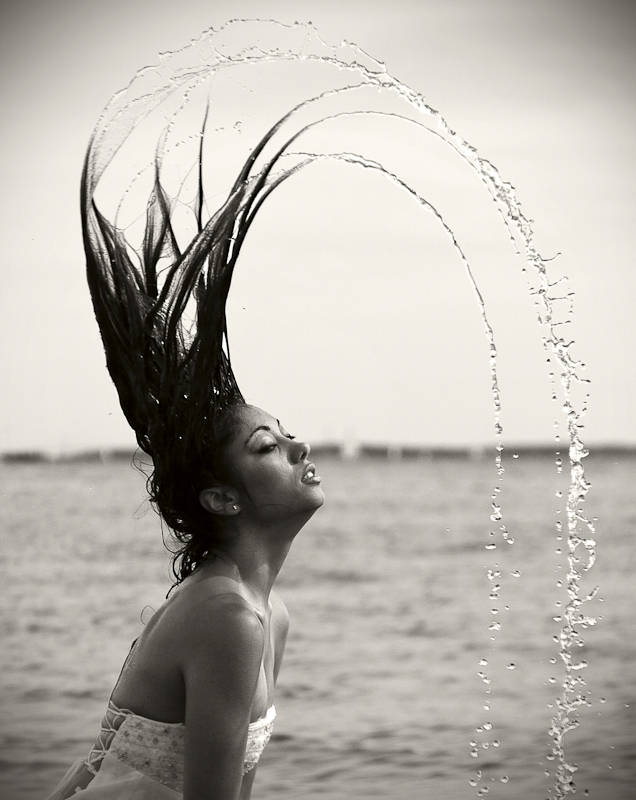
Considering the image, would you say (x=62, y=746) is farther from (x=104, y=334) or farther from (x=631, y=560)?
(x=631, y=560)

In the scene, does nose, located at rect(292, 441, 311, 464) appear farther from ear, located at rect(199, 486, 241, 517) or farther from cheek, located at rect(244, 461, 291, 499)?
ear, located at rect(199, 486, 241, 517)

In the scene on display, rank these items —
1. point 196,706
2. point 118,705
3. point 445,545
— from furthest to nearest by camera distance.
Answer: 1. point 445,545
2. point 118,705
3. point 196,706

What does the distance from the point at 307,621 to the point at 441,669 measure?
365 centimetres

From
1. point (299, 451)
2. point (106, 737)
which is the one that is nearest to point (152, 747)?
point (106, 737)

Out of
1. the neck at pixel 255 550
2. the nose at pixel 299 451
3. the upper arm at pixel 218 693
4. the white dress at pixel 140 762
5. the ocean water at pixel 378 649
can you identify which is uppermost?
the nose at pixel 299 451

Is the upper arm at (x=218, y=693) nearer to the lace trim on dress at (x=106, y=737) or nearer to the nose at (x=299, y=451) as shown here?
the lace trim on dress at (x=106, y=737)

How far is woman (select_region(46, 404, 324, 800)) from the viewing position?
7.42ft

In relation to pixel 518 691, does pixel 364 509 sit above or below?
below

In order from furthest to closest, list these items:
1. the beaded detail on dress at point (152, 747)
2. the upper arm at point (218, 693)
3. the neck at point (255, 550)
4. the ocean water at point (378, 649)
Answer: the ocean water at point (378, 649) < the neck at point (255, 550) < the beaded detail on dress at point (152, 747) < the upper arm at point (218, 693)

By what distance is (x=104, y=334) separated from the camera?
2.63 metres

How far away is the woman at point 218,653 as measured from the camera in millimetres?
2262

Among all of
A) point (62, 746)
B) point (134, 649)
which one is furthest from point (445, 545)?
point (134, 649)

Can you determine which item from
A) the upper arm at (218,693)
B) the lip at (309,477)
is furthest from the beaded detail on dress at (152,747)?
the lip at (309,477)

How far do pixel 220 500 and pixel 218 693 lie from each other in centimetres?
47
